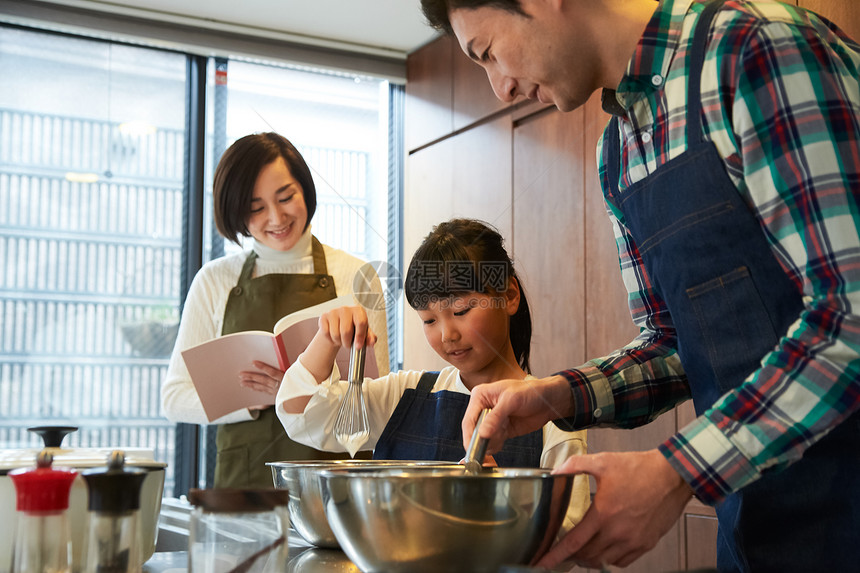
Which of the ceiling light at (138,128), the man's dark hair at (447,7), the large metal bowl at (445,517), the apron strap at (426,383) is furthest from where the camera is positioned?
the ceiling light at (138,128)

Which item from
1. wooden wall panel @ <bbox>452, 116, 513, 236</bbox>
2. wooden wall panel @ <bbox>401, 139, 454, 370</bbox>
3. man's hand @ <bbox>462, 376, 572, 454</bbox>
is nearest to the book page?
wooden wall panel @ <bbox>401, 139, 454, 370</bbox>

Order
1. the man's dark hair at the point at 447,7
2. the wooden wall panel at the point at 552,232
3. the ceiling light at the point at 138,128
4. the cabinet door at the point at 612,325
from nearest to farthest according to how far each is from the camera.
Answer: the man's dark hair at the point at 447,7, the wooden wall panel at the point at 552,232, the cabinet door at the point at 612,325, the ceiling light at the point at 138,128

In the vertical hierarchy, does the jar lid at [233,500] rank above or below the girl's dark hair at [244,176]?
below

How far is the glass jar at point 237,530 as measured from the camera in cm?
62

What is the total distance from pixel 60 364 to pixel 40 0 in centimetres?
118

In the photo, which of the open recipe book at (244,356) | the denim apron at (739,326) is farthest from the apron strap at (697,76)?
the open recipe book at (244,356)

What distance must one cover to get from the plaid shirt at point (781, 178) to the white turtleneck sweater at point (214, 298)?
3.55 feet

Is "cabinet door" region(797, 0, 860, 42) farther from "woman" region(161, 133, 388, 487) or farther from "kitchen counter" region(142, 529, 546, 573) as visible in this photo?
"kitchen counter" region(142, 529, 546, 573)

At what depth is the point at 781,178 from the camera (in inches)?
25.3

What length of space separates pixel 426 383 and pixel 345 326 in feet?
0.80

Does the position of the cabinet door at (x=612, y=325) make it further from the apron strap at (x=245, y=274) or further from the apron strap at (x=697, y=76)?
the apron strap at (x=697, y=76)

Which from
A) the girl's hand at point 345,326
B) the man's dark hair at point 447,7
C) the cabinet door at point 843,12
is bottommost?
the girl's hand at point 345,326

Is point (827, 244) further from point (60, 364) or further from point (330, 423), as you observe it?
point (60, 364)

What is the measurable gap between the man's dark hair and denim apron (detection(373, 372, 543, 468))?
2.17ft
